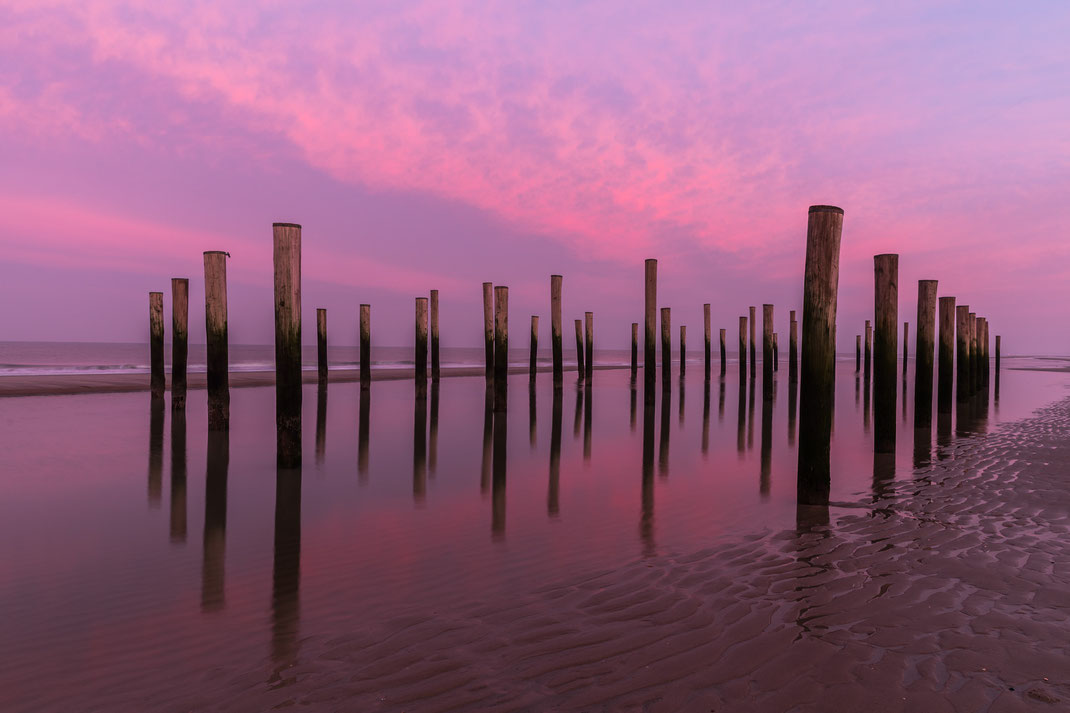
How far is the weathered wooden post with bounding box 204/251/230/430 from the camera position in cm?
961

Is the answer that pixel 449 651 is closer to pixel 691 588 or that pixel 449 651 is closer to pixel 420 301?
pixel 691 588

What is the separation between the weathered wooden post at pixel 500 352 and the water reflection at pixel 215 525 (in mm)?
5781

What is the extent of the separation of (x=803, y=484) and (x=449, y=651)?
422 centimetres

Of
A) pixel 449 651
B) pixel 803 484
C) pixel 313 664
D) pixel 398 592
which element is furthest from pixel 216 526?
pixel 803 484

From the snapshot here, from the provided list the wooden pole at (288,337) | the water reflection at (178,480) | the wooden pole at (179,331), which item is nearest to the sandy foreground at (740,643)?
the water reflection at (178,480)

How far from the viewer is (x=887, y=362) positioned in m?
8.43

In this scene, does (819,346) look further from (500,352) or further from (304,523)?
(500,352)

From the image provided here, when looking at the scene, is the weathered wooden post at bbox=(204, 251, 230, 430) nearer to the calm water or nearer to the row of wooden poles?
the row of wooden poles

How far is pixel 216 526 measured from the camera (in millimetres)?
5102

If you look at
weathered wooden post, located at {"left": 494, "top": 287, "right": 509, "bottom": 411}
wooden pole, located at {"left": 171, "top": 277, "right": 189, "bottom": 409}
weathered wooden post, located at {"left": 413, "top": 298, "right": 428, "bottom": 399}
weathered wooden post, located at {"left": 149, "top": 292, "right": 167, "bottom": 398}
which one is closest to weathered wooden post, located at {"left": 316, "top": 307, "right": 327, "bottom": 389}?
weathered wooden post, located at {"left": 413, "top": 298, "right": 428, "bottom": 399}

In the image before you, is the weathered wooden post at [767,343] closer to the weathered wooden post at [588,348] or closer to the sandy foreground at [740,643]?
the weathered wooden post at [588,348]

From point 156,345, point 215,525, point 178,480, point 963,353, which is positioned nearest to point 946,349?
point 963,353

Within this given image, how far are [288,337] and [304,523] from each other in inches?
112

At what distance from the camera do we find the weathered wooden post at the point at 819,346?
18.7 feet
